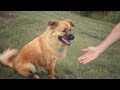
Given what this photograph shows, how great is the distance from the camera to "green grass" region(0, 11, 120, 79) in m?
5.13

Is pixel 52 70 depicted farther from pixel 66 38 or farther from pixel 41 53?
pixel 66 38

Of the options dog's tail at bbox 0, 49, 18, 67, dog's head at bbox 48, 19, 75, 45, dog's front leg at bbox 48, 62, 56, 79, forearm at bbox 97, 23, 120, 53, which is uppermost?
dog's head at bbox 48, 19, 75, 45

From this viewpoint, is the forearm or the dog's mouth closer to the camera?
the dog's mouth

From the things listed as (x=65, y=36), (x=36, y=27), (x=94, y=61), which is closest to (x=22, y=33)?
(x=36, y=27)

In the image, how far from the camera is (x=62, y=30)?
5.07 metres

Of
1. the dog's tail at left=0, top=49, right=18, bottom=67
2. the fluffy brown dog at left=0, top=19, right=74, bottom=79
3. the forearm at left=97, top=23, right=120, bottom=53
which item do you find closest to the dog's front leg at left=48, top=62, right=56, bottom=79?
the fluffy brown dog at left=0, top=19, right=74, bottom=79

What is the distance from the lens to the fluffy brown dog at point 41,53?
511 centimetres

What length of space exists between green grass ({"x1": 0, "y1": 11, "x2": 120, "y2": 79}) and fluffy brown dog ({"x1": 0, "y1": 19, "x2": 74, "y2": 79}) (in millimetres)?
69

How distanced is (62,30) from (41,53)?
420 mm

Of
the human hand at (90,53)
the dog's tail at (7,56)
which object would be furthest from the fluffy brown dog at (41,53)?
the human hand at (90,53)

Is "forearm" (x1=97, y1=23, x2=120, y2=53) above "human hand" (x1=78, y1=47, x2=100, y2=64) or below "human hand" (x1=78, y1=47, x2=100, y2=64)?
above

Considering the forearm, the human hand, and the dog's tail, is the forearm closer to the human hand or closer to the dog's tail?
the human hand

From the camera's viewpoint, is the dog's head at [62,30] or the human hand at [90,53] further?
the human hand at [90,53]

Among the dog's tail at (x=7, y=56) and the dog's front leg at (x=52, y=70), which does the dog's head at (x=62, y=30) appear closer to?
the dog's front leg at (x=52, y=70)
